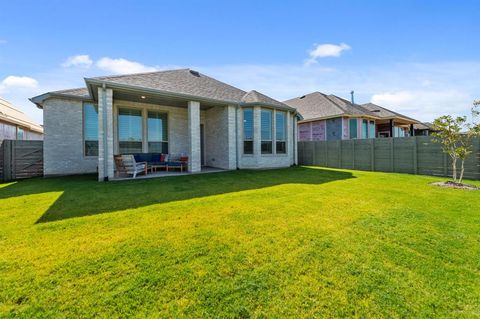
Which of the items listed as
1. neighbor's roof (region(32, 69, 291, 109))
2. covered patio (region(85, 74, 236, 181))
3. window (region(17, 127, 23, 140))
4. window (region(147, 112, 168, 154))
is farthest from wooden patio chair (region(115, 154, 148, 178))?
window (region(17, 127, 23, 140))

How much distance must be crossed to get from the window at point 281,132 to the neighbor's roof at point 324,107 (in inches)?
252

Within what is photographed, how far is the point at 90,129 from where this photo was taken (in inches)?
422

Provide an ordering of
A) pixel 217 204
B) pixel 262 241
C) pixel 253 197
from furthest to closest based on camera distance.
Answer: pixel 253 197 → pixel 217 204 → pixel 262 241

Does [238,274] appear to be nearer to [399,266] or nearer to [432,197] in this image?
[399,266]

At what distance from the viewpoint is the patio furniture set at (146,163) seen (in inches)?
355

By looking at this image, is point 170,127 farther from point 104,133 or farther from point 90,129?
point 104,133

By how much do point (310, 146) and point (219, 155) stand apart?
272 inches

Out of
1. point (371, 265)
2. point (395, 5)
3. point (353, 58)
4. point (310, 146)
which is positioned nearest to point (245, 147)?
point (310, 146)

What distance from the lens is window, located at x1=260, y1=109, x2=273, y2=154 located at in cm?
1199

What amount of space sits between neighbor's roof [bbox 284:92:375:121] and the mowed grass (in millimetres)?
13539

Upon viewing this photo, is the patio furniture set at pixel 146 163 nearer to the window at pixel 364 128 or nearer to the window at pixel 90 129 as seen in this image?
the window at pixel 90 129

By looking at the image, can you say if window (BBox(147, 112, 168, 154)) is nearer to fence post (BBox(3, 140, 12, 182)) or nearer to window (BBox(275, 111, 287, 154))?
fence post (BBox(3, 140, 12, 182))

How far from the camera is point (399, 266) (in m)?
2.45

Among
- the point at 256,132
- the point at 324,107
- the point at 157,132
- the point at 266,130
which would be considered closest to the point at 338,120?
the point at 324,107
